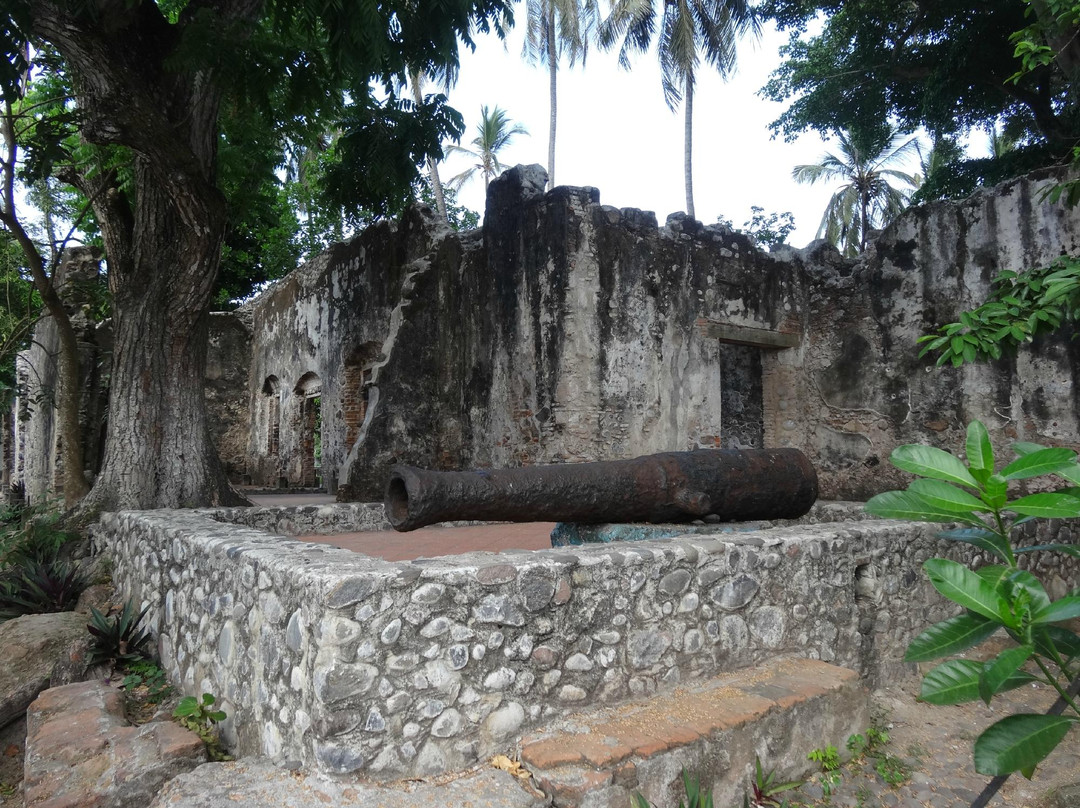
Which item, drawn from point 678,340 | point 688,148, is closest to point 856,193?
point 688,148

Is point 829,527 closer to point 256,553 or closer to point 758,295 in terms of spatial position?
point 256,553

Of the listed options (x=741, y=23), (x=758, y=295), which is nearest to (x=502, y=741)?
(x=758, y=295)

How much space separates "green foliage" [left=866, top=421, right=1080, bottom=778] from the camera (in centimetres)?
132

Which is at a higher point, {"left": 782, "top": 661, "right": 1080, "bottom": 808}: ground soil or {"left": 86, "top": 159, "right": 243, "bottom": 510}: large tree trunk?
{"left": 86, "top": 159, "right": 243, "bottom": 510}: large tree trunk

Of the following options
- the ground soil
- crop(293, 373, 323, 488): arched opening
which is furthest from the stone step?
crop(293, 373, 323, 488): arched opening

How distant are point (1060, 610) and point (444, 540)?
16.7 ft

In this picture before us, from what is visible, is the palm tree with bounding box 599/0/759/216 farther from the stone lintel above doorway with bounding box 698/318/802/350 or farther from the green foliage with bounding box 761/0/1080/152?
the stone lintel above doorway with bounding box 698/318/802/350

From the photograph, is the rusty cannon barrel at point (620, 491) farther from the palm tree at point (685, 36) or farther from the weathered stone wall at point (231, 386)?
the palm tree at point (685, 36)

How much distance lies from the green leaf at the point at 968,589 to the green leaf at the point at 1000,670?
0.18ft

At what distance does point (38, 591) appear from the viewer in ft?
16.9

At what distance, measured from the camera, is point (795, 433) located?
32.0ft

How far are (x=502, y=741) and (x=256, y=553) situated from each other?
1.21 meters

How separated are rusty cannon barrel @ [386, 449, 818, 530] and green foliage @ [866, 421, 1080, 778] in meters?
2.26

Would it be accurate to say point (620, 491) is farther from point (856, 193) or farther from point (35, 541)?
point (856, 193)
